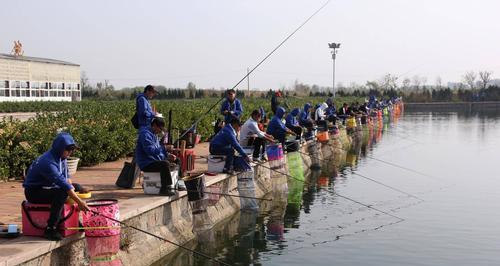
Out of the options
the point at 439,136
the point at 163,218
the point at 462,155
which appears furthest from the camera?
the point at 439,136

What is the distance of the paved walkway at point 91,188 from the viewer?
9711 mm

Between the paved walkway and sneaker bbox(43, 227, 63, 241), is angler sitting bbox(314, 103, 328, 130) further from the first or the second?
sneaker bbox(43, 227, 63, 241)

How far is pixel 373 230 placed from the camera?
12.7m

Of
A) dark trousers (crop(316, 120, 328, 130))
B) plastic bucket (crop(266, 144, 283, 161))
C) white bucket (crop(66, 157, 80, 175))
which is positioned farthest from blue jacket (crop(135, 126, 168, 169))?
dark trousers (crop(316, 120, 328, 130))

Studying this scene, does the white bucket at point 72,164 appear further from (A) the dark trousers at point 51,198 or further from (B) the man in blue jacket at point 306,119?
(B) the man in blue jacket at point 306,119

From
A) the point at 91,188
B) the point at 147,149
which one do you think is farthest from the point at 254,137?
the point at 147,149

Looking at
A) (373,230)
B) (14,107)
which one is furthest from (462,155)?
(14,107)

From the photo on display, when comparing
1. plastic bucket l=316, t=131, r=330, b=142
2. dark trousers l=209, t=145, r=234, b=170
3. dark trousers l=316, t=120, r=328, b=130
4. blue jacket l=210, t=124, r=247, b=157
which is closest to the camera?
blue jacket l=210, t=124, r=247, b=157

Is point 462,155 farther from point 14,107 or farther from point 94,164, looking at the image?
point 14,107

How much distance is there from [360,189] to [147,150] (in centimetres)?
874

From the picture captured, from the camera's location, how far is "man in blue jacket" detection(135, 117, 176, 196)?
10.9 meters

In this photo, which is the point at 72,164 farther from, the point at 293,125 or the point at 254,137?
the point at 293,125

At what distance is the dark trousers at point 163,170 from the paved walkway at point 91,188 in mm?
637

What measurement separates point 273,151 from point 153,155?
6254 millimetres
